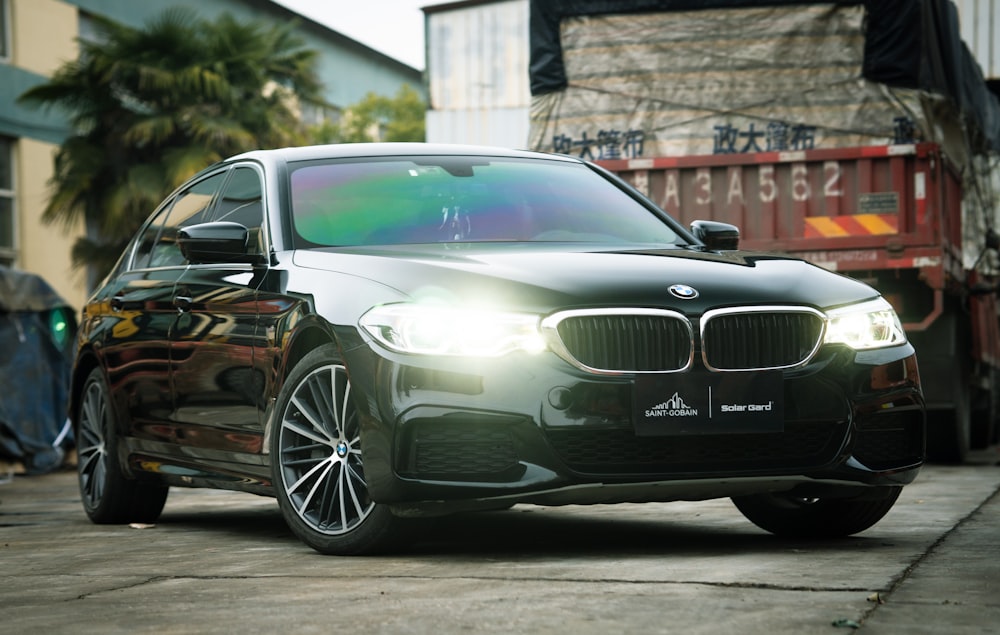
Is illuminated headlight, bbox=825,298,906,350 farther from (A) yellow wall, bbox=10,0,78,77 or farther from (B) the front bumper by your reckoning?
(A) yellow wall, bbox=10,0,78,77

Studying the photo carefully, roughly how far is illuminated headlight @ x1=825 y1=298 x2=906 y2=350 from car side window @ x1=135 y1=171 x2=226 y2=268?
295 cm

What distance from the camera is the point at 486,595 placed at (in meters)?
4.49

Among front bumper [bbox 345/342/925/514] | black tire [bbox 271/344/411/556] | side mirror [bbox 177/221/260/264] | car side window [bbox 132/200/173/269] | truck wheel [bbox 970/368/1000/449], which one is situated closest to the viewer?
front bumper [bbox 345/342/925/514]

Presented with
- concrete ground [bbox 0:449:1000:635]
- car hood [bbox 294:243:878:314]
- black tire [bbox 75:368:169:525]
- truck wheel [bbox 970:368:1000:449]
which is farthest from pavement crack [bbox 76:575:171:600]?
truck wheel [bbox 970:368:1000:449]

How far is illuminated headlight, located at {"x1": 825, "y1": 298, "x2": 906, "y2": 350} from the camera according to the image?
5551 millimetres

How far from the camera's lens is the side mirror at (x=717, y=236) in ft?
22.1

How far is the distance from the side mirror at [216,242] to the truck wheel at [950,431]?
6.62m

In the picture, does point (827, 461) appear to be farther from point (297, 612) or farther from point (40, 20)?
point (40, 20)

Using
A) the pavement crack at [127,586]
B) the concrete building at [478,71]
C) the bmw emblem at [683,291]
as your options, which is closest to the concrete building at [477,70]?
the concrete building at [478,71]

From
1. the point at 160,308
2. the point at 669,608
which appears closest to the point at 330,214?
the point at 160,308

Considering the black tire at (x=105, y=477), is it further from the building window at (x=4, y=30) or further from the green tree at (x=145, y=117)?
the building window at (x=4, y=30)

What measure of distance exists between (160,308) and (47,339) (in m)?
7.24

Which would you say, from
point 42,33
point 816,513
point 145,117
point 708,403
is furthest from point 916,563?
point 42,33

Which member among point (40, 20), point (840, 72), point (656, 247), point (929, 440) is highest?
point (40, 20)
